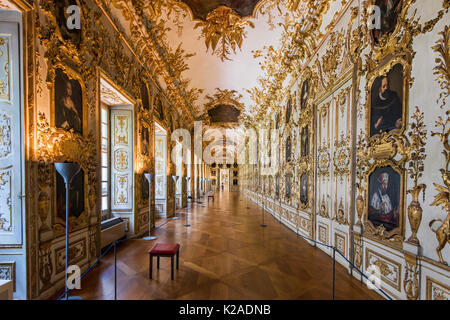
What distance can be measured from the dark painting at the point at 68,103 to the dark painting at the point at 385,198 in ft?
18.9

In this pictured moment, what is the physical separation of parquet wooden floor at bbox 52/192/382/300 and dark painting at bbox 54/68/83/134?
3.01 m

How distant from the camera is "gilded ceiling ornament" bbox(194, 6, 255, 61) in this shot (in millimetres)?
6152

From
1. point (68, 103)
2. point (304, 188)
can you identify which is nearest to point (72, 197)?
point (68, 103)

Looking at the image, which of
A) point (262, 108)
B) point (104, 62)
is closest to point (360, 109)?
point (104, 62)

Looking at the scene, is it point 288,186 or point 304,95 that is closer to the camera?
point 304,95

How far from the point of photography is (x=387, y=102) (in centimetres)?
322

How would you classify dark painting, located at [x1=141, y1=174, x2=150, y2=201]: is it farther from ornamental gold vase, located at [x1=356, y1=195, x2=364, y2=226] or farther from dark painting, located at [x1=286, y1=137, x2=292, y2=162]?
ornamental gold vase, located at [x1=356, y1=195, x2=364, y2=226]

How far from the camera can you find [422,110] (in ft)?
8.57

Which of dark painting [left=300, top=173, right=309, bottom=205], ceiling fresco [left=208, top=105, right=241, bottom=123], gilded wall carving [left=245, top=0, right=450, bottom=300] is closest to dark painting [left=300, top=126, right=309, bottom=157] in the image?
gilded wall carving [left=245, top=0, right=450, bottom=300]

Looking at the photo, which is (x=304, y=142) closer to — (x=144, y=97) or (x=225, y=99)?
(x=144, y=97)

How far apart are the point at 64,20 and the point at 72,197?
10.8 ft

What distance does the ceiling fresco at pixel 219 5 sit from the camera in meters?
5.64

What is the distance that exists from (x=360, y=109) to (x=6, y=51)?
240 inches

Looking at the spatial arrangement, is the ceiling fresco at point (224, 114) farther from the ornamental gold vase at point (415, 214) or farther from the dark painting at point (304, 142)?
the ornamental gold vase at point (415, 214)
